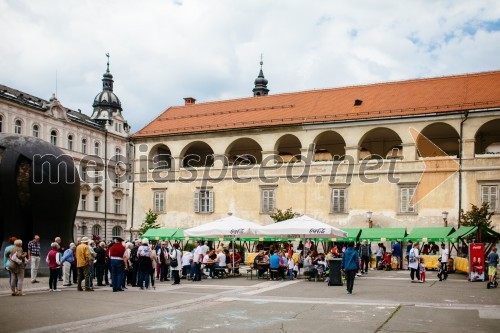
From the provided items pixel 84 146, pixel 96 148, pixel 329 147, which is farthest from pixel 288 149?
pixel 96 148

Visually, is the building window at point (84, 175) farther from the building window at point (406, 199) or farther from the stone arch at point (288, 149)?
the building window at point (406, 199)

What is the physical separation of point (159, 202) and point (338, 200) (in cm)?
1383

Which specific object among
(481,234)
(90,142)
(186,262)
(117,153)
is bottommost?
(186,262)

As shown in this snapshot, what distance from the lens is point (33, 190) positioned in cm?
1838

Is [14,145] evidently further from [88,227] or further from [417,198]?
[88,227]

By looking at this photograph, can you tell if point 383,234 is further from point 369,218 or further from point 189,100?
point 189,100

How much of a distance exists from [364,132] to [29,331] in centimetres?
3100

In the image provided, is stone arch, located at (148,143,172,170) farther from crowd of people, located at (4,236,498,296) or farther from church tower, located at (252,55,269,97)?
church tower, located at (252,55,269,97)

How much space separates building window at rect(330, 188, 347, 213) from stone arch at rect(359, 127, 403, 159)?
305 cm

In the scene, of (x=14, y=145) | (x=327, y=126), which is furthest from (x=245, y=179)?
(x=14, y=145)

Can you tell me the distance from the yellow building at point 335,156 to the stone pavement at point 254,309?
58.8 ft

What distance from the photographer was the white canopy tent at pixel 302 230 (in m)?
22.8

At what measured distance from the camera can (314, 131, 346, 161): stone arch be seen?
136 feet

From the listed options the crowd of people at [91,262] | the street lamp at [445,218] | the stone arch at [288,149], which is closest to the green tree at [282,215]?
the stone arch at [288,149]
